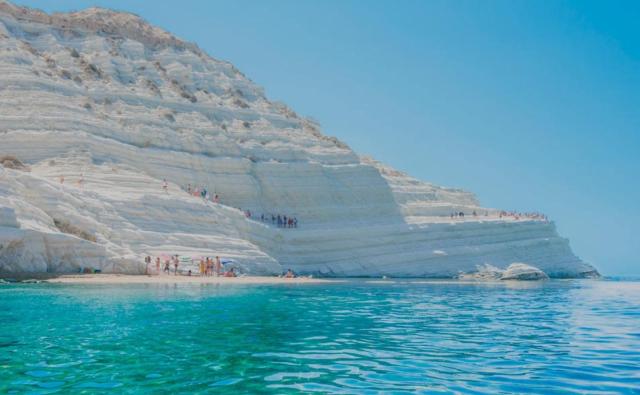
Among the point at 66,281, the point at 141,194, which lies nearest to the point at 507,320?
the point at 66,281

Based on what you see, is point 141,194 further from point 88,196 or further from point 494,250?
point 494,250

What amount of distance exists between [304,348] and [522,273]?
142 feet

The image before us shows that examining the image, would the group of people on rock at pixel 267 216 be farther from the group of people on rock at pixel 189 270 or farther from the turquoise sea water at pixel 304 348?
the turquoise sea water at pixel 304 348

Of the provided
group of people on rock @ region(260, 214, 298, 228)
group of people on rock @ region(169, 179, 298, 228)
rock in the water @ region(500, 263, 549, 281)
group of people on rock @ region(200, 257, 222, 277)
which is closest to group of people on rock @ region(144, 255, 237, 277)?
group of people on rock @ region(200, 257, 222, 277)

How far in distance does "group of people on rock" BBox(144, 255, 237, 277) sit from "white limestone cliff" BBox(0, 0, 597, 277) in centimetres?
71

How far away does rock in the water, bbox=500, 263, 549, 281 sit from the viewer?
164 ft

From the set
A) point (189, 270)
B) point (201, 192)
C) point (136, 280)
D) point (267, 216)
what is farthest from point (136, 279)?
point (267, 216)

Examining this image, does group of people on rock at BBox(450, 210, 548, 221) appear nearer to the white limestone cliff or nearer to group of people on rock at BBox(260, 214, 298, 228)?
the white limestone cliff

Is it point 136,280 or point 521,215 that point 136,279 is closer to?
point 136,280

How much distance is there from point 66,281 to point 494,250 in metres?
37.6

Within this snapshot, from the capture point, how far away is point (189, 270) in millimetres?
33750

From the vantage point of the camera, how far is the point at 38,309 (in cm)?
1602

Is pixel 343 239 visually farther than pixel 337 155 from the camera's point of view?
No

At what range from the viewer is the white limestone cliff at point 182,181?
32.9m
